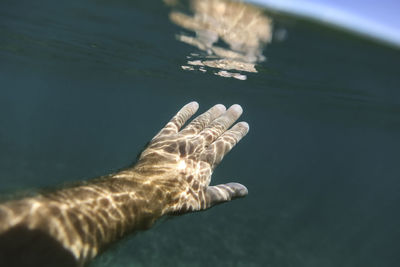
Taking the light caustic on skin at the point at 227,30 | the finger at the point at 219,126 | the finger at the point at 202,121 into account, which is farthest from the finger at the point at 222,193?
the light caustic on skin at the point at 227,30

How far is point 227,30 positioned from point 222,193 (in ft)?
30.6

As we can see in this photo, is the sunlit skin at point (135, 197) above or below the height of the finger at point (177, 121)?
below

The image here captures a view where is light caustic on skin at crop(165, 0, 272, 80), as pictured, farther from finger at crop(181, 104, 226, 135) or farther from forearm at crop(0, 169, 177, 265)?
forearm at crop(0, 169, 177, 265)

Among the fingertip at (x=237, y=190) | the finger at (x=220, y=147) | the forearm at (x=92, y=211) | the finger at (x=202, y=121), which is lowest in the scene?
the forearm at (x=92, y=211)

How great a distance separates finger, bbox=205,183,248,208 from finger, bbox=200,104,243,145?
2.27ft

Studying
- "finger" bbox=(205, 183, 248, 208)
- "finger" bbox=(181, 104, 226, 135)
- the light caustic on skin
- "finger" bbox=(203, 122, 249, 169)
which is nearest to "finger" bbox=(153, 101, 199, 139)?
"finger" bbox=(181, 104, 226, 135)

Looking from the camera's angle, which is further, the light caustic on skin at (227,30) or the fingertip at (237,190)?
the light caustic on skin at (227,30)

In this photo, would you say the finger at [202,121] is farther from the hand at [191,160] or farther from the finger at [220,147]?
the finger at [220,147]

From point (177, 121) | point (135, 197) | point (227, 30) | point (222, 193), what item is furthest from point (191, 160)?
point (227, 30)

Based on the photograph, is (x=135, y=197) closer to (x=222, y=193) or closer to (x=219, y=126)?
(x=222, y=193)

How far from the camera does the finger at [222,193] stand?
2.90 m

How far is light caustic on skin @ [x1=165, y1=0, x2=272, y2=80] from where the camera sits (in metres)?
8.80

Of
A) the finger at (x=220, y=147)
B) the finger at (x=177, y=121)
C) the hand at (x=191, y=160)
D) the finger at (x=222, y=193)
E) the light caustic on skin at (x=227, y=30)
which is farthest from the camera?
the light caustic on skin at (x=227, y=30)

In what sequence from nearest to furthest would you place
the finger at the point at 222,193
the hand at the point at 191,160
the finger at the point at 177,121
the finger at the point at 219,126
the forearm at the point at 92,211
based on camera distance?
the forearm at the point at 92,211, the hand at the point at 191,160, the finger at the point at 222,193, the finger at the point at 219,126, the finger at the point at 177,121
